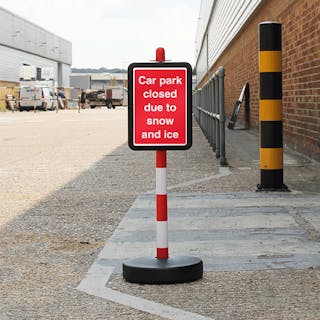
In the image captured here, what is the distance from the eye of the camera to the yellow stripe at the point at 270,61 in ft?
24.7

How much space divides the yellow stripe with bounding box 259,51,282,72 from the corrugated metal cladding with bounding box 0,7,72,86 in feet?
230

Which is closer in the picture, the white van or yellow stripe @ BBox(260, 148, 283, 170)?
yellow stripe @ BBox(260, 148, 283, 170)

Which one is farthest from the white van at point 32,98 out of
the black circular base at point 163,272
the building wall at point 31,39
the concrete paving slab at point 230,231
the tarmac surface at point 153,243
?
the black circular base at point 163,272

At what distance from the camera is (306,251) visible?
487 cm

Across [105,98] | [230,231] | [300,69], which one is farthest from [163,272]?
[105,98]

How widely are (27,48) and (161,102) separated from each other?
86.9 meters

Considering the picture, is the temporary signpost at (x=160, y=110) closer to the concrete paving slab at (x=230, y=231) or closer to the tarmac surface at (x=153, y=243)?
the tarmac surface at (x=153, y=243)

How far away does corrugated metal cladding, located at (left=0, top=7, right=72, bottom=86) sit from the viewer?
78.4 m

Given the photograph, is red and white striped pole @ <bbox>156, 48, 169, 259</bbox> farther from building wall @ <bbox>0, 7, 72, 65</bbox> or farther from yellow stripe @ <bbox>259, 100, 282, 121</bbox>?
building wall @ <bbox>0, 7, 72, 65</bbox>

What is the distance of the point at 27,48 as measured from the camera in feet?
292

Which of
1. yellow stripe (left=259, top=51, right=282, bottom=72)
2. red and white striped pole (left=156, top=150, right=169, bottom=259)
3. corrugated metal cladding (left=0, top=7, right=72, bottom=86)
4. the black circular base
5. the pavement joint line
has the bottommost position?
the black circular base

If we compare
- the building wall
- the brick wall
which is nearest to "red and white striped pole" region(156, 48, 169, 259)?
the brick wall

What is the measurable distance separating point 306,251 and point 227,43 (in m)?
25.3

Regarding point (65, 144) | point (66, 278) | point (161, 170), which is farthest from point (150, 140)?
point (65, 144)
